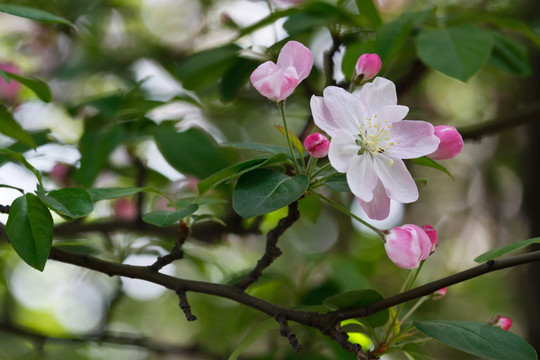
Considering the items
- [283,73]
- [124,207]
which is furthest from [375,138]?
[124,207]

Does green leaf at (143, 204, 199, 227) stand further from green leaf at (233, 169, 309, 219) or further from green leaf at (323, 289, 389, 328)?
green leaf at (323, 289, 389, 328)

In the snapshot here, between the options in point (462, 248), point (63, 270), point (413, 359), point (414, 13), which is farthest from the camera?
point (462, 248)

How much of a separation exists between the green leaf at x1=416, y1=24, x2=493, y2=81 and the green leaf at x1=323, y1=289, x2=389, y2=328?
41 cm

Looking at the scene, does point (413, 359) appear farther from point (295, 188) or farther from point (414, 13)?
point (414, 13)

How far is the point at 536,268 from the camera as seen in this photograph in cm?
185

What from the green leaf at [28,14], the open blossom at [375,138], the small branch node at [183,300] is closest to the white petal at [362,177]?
the open blossom at [375,138]

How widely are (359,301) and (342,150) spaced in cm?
19

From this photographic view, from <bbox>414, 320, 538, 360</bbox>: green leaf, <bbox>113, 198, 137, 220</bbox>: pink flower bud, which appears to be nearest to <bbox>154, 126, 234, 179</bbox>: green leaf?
<bbox>414, 320, 538, 360</bbox>: green leaf

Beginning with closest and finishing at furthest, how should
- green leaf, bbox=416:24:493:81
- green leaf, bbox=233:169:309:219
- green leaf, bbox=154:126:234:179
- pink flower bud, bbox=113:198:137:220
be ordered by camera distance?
1. green leaf, bbox=233:169:309:219
2. green leaf, bbox=416:24:493:81
3. green leaf, bbox=154:126:234:179
4. pink flower bud, bbox=113:198:137:220

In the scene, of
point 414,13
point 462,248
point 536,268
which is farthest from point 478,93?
point 414,13

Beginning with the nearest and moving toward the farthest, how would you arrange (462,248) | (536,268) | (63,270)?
(536,268) → (63,270) → (462,248)

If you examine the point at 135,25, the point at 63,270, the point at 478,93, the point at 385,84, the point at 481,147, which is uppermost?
the point at 385,84

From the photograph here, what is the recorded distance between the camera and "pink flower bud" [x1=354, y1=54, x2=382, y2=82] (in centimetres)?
82

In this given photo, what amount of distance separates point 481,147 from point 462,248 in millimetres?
437
